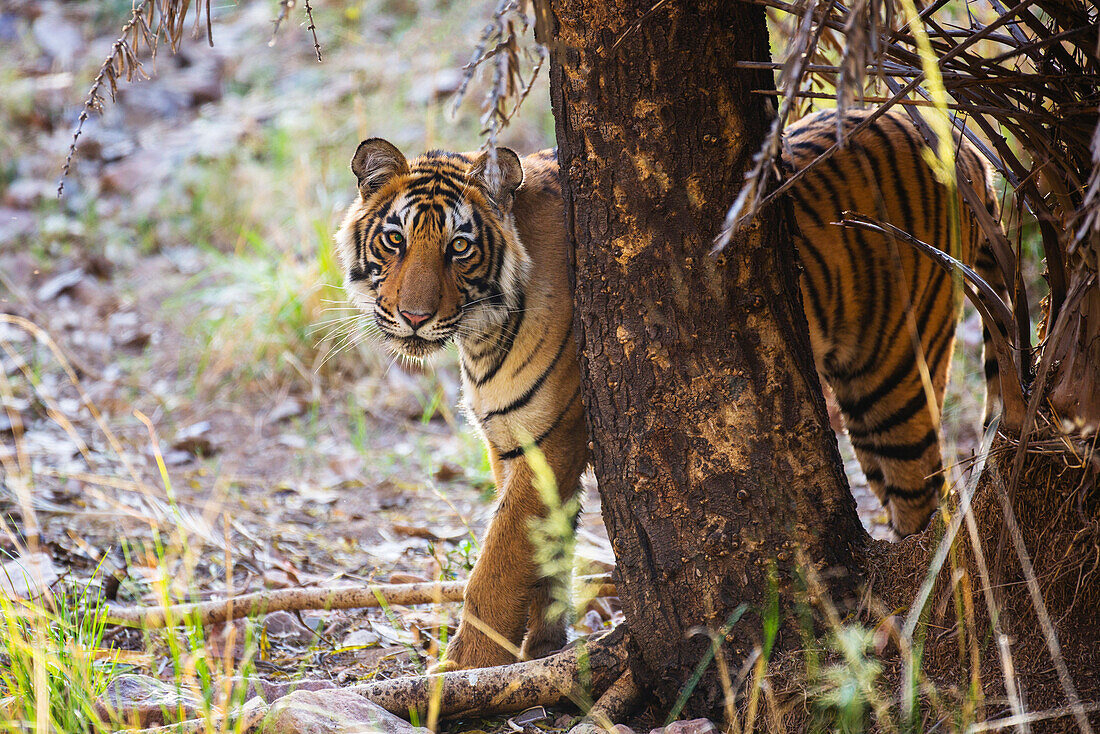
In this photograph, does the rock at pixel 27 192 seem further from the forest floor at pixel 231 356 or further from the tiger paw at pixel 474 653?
the tiger paw at pixel 474 653

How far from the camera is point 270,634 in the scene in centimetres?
291

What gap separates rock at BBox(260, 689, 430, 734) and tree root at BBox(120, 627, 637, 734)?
0.11 metres

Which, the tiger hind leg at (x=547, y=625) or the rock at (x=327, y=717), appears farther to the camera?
the tiger hind leg at (x=547, y=625)

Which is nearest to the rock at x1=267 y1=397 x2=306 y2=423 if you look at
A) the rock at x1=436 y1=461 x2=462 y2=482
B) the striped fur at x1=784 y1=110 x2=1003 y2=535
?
the rock at x1=436 y1=461 x2=462 y2=482

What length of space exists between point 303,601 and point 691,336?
1432 mm

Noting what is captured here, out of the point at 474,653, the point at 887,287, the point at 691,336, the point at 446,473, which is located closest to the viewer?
the point at 691,336

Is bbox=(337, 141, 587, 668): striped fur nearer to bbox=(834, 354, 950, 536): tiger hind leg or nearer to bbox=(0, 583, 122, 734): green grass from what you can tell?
bbox=(0, 583, 122, 734): green grass

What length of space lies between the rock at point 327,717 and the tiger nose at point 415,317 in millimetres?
1000

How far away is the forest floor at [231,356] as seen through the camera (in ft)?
10.2

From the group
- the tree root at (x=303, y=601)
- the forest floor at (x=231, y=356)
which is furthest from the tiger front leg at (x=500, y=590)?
the forest floor at (x=231, y=356)

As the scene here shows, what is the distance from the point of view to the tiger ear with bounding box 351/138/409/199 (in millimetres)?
2822

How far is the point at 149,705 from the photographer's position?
208 centimetres

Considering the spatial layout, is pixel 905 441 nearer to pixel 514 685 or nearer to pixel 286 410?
pixel 514 685

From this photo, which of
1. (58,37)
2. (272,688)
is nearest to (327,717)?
(272,688)
